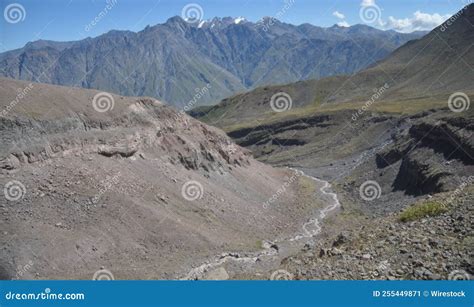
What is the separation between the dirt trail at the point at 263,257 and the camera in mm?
38656

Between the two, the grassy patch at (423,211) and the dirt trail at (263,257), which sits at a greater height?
the dirt trail at (263,257)

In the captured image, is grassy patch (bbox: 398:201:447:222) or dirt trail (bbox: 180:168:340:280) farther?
dirt trail (bbox: 180:168:340:280)

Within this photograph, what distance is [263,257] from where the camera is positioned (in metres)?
43.6

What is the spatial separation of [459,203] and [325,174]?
70494mm

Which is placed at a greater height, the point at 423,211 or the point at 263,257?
the point at 263,257

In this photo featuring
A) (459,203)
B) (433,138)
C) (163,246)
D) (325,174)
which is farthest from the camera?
(325,174)

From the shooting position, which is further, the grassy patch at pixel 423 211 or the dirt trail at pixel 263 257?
the dirt trail at pixel 263 257

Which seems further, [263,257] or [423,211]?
[263,257]

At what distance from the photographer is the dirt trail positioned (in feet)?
127

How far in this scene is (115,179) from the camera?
151 ft

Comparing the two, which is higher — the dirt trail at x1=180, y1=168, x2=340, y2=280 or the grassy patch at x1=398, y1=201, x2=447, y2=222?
the dirt trail at x1=180, y1=168, x2=340, y2=280

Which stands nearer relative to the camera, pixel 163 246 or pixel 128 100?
pixel 163 246

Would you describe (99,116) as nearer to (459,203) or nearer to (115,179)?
(115,179)

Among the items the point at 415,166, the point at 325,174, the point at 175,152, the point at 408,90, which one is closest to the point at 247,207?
the point at 175,152
